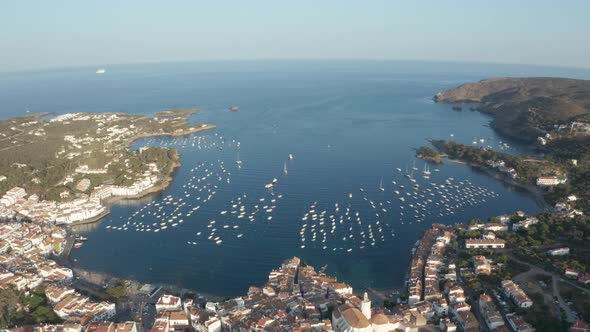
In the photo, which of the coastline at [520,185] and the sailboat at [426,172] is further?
the sailboat at [426,172]

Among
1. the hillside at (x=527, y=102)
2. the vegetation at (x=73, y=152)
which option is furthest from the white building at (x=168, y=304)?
the hillside at (x=527, y=102)

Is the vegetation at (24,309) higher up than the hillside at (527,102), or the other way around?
the hillside at (527,102)

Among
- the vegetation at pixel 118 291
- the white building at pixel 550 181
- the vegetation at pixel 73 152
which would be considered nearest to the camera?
the vegetation at pixel 118 291

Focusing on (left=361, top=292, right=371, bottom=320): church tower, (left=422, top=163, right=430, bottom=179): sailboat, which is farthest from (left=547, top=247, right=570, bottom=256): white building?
(left=422, top=163, right=430, bottom=179): sailboat

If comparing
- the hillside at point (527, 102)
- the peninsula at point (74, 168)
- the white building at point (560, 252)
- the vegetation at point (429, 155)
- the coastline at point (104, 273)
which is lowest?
the coastline at point (104, 273)

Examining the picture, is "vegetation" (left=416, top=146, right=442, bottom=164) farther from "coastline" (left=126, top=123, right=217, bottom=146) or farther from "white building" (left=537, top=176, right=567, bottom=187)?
"coastline" (left=126, top=123, right=217, bottom=146)

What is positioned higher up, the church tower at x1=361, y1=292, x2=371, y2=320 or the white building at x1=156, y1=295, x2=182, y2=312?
the church tower at x1=361, y1=292, x2=371, y2=320

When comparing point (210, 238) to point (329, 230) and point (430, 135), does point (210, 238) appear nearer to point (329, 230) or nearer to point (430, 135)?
point (329, 230)

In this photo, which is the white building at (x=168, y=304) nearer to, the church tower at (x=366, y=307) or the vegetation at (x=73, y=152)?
the church tower at (x=366, y=307)
